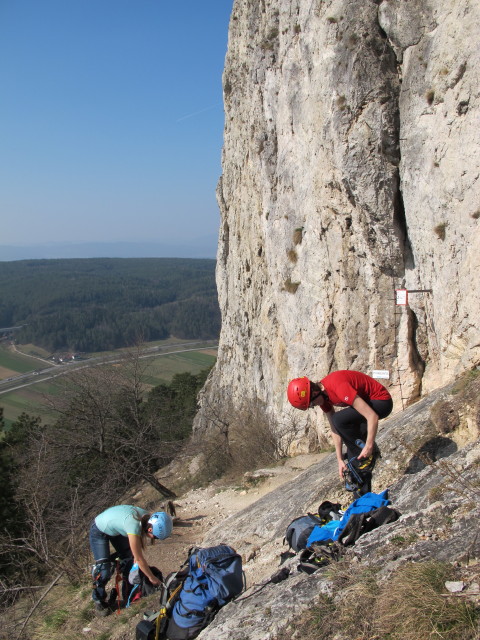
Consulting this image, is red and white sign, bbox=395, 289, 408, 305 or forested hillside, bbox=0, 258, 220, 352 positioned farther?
forested hillside, bbox=0, 258, 220, 352

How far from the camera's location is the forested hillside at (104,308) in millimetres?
103438

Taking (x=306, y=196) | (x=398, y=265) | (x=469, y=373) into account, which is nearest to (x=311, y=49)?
(x=306, y=196)

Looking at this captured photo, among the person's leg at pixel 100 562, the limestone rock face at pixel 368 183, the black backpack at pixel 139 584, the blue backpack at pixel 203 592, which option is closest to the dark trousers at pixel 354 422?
the blue backpack at pixel 203 592

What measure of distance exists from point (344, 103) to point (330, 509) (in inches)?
404

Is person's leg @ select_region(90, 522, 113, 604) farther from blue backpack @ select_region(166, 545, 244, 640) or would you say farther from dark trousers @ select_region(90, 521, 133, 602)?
blue backpack @ select_region(166, 545, 244, 640)

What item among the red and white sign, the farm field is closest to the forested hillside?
the farm field

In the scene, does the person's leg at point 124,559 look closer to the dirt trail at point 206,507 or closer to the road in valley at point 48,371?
the dirt trail at point 206,507

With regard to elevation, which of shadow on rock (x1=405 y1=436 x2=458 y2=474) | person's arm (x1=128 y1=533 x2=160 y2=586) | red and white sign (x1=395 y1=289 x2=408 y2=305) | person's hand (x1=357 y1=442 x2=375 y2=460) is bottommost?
person's arm (x1=128 y1=533 x2=160 y2=586)

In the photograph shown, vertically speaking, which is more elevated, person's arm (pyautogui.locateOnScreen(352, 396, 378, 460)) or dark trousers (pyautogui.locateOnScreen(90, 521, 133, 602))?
person's arm (pyautogui.locateOnScreen(352, 396, 378, 460))

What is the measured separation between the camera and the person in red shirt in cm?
524

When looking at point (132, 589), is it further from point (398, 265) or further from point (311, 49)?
point (311, 49)

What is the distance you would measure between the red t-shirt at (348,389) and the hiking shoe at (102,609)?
338 centimetres

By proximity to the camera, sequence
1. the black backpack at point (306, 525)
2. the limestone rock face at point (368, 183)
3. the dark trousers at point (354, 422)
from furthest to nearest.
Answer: the limestone rock face at point (368, 183) < the dark trousers at point (354, 422) < the black backpack at point (306, 525)

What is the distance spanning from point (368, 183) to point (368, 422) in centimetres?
794
